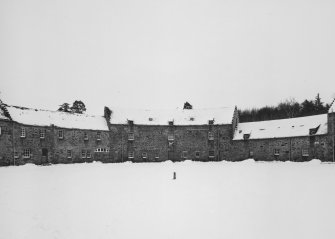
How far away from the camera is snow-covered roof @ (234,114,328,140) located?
165 ft

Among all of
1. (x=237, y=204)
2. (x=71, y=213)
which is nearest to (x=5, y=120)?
(x=71, y=213)

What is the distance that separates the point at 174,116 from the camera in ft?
205

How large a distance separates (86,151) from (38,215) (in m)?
42.1

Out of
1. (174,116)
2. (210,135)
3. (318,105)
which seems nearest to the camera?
(210,135)

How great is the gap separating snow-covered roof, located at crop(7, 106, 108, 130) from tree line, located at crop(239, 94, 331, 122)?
5252cm

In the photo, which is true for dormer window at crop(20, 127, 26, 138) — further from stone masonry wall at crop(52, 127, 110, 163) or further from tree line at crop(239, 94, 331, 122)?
tree line at crop(239, 94, 331, 122)

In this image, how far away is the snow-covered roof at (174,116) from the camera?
5997cm

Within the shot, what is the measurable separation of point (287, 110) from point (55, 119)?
67478 mm

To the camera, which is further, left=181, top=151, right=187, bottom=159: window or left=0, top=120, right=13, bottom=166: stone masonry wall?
left=181, top=151, right=187, bottom=159: window

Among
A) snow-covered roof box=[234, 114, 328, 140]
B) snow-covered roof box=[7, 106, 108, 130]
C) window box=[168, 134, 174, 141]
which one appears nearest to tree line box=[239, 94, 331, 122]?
snow-covered roof box=[234, 114, 328, 140]

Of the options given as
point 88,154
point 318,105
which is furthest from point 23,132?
point 318,105

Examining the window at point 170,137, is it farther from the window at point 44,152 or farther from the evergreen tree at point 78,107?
the evergreen tree at point 78,107

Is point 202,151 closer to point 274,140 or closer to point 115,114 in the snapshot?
point 274,140

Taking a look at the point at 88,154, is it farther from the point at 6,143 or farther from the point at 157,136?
the point at 6,143
